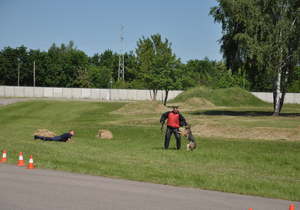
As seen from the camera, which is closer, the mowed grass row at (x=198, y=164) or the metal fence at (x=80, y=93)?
the mowed grass row at (x=198, y=164)

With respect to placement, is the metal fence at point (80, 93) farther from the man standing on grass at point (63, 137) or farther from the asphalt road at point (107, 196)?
the asphalt road at point (107, 196)

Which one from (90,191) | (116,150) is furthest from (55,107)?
(90,191)

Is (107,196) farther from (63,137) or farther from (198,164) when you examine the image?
(63,137)

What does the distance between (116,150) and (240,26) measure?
3021 cm

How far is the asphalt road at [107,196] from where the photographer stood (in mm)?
7902

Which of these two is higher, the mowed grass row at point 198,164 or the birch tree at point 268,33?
the birch tree at point 268,33

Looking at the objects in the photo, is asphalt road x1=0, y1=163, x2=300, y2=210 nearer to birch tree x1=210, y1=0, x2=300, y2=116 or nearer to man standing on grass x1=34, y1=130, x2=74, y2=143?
man standing on grass x1=34, y1=130, x2=74, y2=143

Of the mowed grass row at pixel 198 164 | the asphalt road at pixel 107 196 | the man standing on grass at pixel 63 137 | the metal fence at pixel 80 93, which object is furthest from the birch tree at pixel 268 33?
the metal fence at pixel 80 93

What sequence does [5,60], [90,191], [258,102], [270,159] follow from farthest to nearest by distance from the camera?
[5,60] < [258,102] < [270,159] < [90,191]

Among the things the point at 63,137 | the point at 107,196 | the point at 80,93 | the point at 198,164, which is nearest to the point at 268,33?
the point at 63,137

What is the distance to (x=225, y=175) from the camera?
40.3ft

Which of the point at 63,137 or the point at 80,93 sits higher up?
the point at 80,93

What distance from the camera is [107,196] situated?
8680 millimetres

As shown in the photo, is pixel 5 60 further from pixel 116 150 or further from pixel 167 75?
pixel 116 150
